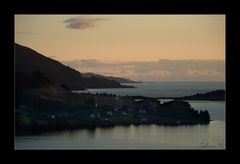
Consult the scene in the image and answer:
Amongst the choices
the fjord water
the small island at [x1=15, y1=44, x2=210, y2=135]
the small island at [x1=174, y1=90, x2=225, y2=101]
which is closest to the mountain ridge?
the small island at [x1=15, y1=44, x2=210, y2=135]

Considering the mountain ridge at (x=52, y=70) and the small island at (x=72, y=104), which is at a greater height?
the mountain ridge at (x=52, y=70)

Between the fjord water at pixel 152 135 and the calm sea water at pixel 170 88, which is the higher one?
the calm sea water at pixel 170 88

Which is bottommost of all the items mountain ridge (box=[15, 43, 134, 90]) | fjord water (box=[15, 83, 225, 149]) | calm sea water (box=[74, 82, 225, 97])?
fjord water (box=[15, 83, 225, 149])

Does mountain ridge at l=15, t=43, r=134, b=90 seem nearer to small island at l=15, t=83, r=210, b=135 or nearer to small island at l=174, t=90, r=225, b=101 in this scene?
small island at l=15, t=83, r=210, b=135

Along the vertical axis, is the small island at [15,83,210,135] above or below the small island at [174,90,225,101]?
below

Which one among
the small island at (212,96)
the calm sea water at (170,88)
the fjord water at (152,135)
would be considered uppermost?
the calm sea water at (170,88)

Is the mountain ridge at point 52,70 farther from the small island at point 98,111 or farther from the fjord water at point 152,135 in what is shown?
the fjord water at point 152,135

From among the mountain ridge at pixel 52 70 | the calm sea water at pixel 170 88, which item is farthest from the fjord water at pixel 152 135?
the mountain ridge at pixel 52 70

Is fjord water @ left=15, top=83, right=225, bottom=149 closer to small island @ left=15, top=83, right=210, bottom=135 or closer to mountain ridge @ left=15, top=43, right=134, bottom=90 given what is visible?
small island @ left=15, top=83, right=210, bottom=135

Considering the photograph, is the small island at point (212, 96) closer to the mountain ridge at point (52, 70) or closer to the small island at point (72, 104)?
the small island at point (72, 104)
